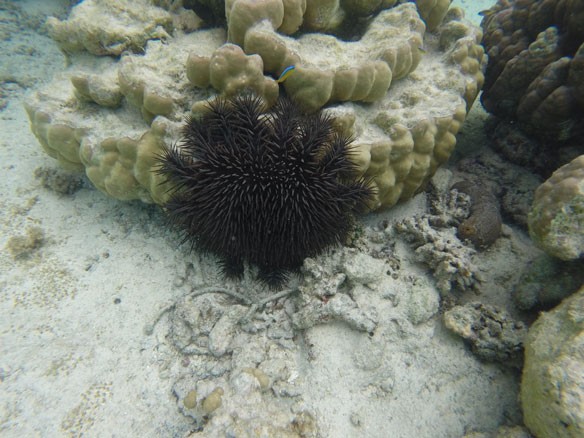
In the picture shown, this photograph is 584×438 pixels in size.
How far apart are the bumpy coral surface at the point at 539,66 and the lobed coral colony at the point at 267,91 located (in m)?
0.40

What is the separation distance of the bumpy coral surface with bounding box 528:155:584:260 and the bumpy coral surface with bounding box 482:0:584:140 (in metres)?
1.31

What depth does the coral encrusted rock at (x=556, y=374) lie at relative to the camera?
1979 millimetres

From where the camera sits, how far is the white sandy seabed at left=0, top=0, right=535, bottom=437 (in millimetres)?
2939

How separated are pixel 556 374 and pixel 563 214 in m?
1.24

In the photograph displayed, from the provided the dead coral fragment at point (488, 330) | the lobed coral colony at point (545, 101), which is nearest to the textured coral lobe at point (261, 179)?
the dead coral fragment at point (488, 330)

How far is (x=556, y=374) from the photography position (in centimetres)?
210

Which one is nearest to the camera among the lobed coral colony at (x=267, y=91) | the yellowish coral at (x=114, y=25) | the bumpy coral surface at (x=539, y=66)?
the lobed coral colony at (x=267, y=91)

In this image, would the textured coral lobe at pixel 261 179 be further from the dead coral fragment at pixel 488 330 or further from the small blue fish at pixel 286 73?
the dead coral fragment at pixel 488 330

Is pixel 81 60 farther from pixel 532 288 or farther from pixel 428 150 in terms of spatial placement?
pixel 532 288

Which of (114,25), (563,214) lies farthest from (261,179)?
(114,25)

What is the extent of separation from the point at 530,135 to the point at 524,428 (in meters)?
3.50

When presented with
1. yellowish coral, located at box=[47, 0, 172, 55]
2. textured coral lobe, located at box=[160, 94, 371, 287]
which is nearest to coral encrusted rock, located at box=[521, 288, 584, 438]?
textured coral lobe, located at box=[160, 94, 371, 287]

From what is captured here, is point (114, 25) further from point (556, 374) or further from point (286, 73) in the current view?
point (556, 374)

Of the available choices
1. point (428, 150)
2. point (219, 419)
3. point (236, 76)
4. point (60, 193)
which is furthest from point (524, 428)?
point (60, 193)
